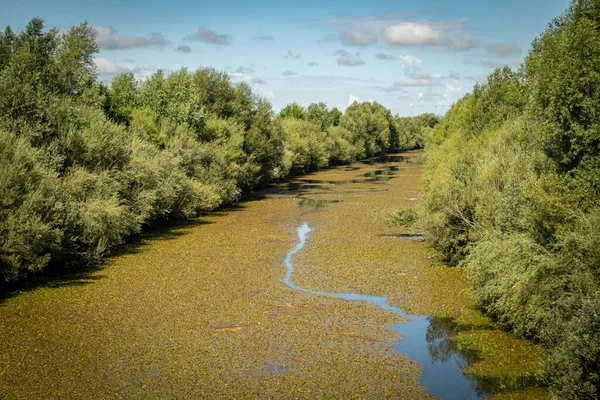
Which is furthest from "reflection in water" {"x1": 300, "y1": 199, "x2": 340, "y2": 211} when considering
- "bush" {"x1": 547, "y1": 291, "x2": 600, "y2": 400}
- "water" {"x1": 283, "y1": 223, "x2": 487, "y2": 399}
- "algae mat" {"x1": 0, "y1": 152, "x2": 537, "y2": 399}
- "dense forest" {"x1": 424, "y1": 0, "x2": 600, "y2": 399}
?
"bush" {"x1": 547, "y1": 291, "x2": 600, "y2": 400}

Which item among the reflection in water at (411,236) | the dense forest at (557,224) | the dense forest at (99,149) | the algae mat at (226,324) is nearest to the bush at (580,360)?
the dense forest at (557,224)

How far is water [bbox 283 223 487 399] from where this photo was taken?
1662 centimetres

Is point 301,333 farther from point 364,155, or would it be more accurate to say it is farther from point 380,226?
point 364,155

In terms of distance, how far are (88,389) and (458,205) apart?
20.5m

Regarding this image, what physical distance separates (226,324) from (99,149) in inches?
762

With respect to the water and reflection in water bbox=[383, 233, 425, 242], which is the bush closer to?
the water

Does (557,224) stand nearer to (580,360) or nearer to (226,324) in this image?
(580,360)

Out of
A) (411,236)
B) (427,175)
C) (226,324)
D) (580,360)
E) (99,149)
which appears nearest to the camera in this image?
(580,360)

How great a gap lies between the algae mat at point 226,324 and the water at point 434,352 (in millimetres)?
497

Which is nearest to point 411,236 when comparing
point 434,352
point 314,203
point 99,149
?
point 314,203

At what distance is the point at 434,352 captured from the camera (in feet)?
63.6

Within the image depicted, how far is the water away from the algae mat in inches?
19.6

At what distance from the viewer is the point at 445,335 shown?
20.7 m

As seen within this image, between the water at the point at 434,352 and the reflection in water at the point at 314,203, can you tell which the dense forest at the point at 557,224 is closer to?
the water at the point at 434,352
